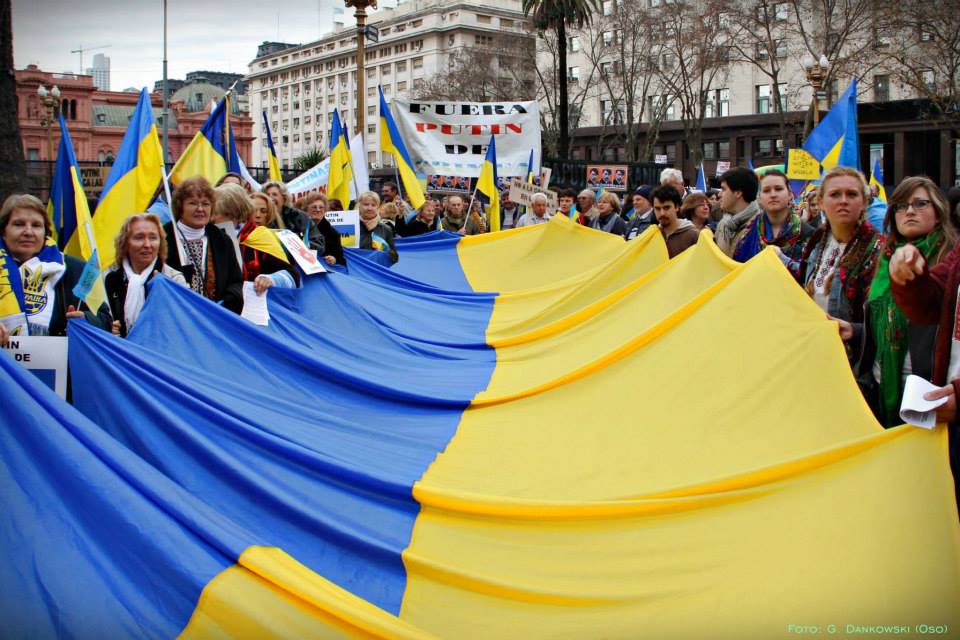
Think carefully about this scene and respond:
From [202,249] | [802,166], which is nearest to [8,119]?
[202,249]

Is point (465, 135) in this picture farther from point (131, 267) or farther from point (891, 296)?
point (891, 296)

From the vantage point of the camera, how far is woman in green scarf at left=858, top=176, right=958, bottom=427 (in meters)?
3.94

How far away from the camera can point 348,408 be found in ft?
18.4

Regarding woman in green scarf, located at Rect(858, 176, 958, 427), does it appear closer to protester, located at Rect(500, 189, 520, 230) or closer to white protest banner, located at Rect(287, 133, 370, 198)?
white protest banner, located at Rect(287, 133, 370, 198)

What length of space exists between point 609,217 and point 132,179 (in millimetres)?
7539

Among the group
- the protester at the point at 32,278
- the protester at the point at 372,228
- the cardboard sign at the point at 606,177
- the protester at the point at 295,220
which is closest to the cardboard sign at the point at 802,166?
the protester at the point at 372,228

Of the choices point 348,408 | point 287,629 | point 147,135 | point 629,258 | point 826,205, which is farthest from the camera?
point 629,258

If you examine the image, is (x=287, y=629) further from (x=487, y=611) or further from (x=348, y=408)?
(x=348, y=408)

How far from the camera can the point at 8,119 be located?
361 inches

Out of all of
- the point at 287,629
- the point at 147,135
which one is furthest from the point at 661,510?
the point at 147,135

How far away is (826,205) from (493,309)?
4968 mm

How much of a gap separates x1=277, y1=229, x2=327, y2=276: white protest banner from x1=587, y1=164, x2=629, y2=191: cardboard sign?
18243mm

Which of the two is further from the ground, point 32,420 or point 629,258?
point 629,258

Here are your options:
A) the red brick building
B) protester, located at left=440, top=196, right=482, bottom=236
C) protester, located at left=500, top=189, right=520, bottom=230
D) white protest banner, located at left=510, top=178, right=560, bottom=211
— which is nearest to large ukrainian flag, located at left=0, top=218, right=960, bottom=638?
protester, located at left=440, top=196, right=482, bottom=236
